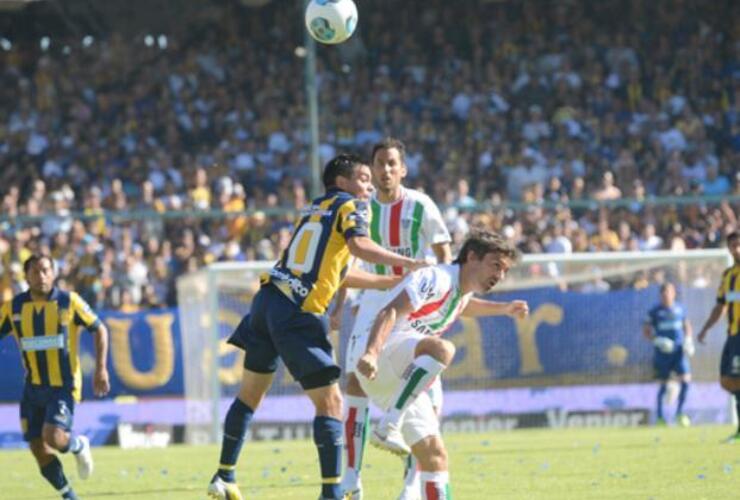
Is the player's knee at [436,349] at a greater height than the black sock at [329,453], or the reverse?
the player's knee at [436,349]

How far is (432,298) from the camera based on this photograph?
8.74m

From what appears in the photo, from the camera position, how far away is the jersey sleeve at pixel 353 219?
955 cm

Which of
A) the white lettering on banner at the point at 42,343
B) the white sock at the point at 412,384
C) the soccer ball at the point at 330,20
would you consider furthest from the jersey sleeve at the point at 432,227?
the soccer ball at the point at 330,20

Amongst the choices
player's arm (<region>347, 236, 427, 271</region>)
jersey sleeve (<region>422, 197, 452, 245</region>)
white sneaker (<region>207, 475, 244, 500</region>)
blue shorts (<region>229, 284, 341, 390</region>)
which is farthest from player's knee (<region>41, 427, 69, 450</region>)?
player's arm (<region>347, 236, 427, 271</region>)

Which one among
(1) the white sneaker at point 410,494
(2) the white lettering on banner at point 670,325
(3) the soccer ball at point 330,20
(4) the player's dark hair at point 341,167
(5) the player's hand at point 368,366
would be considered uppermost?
(3) the soccer ball at point 330,20

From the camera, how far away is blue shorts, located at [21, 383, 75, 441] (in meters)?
11.6

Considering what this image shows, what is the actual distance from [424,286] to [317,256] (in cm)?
122

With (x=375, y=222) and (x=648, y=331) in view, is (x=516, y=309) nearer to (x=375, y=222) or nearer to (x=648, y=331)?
(x=375, y=222)

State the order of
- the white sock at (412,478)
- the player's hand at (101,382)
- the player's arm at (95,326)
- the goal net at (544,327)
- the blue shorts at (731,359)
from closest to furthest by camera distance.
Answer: the white sock at (412,478) → the player's hand at (101,382) → the player's arm at (95,326) → the blue shorts at (731,359) → the goal net at (544,327)

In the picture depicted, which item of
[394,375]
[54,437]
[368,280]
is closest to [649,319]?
[54,437]

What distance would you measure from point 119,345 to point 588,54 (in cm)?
1309

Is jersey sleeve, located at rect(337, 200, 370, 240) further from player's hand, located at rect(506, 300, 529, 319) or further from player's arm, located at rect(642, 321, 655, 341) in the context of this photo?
player's arm, located at rect(642, 321, 655, 341)

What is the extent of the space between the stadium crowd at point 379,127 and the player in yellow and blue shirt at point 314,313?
466 inches

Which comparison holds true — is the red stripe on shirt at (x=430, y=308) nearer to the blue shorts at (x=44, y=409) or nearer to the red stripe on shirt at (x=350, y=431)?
the red stripe on shirt at (x=350, y=431)
